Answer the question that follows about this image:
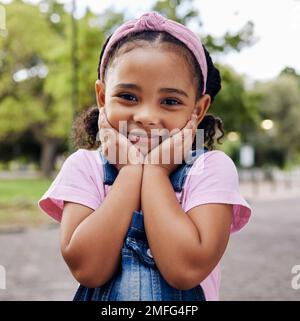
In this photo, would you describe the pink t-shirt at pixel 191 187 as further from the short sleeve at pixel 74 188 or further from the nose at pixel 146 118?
the nose at pixel 146 118

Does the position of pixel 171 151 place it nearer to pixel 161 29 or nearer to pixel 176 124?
pixel 176 124

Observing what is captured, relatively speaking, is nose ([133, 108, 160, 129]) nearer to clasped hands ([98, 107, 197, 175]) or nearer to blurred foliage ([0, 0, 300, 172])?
clasped hands ([98, 107, 197, 175])

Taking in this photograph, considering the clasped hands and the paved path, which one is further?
the paved path

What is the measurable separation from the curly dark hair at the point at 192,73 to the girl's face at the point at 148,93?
2 centimetres

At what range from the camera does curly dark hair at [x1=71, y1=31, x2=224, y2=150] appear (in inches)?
43.1

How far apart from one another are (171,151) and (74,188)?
0.21 m

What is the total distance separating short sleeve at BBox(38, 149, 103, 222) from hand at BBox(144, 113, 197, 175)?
0.13 metres

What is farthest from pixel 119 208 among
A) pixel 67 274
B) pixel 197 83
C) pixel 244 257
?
pixel 244 257

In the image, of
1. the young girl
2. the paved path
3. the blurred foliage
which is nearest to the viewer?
the young girl

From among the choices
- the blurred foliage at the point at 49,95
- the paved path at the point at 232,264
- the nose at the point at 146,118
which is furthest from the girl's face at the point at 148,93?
the blurred foliage at the point at 49,95

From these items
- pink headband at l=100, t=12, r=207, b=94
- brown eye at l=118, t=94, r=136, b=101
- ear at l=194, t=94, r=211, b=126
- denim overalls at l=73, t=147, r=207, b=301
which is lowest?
denim overalls at l=73, t=147, r=207, b=301

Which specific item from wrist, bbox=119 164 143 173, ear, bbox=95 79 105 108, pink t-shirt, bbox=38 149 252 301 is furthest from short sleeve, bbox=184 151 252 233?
ear, bbox=95 79 105 108

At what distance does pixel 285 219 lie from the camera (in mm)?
11883
